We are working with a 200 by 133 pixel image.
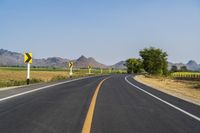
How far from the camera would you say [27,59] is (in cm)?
2547

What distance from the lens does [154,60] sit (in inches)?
3760

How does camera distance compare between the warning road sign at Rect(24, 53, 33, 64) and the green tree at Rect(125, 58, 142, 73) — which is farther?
the green tree at Rect(125, 58, 142, 73)

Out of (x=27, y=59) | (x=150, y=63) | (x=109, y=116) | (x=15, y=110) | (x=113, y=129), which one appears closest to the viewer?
(x=113, y=129)

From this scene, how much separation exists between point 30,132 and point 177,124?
3798 mm

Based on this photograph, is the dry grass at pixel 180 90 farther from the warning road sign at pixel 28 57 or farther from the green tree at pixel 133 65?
the green tree at pixel 133 65

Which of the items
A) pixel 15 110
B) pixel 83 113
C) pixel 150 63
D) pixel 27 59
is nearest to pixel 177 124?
pixel 83 113

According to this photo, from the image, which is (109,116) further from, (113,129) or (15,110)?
(15,110)

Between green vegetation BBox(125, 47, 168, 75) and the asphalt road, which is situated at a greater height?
green vegetation BBox(125, 47, 168, 75)

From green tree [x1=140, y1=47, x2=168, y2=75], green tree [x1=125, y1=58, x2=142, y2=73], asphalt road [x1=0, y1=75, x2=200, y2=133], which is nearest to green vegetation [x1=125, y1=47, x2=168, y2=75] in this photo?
green tree [x1=140, y1=47, x2=168, y2=75]

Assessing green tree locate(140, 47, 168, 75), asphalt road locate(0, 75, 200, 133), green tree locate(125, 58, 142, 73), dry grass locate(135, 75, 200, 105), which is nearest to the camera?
asphalt road locate(0, 75, 200, 133)

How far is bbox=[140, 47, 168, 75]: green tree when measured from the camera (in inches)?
3699

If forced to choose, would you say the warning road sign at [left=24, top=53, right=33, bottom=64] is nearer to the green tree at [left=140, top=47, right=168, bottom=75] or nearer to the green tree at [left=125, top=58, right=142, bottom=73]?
the green tree at [left=140, top=47, right=168, bottom=75]

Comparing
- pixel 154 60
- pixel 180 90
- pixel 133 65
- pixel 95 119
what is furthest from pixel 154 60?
pixel 95 119

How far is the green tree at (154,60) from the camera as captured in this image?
3699 inches
